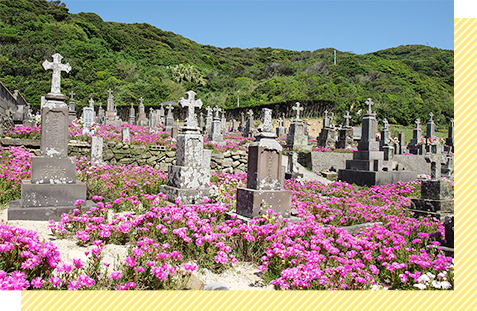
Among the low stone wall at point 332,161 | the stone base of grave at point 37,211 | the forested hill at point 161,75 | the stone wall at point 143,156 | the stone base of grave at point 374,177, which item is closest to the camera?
the stone base of grave at point 37,211

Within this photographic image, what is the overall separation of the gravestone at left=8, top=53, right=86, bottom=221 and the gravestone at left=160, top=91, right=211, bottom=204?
72.1 inches

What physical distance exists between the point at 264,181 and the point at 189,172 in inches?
75.6

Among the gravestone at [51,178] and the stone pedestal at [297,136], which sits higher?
the stone pedestal at [297,136]

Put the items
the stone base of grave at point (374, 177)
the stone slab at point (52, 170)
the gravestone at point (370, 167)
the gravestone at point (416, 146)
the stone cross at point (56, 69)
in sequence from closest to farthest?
the stone slab at point (52, 170), the stone cross at point (56, 69), the stone base of grave at point (374, 177), the gravestone at point (370, 167), the gravestone at point (416, 146)

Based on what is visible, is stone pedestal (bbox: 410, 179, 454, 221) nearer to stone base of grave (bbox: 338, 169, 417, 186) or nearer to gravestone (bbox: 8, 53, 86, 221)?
stone base of grave (bbox: 338, 169, 417, 186)

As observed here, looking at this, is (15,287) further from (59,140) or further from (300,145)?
(300,145)

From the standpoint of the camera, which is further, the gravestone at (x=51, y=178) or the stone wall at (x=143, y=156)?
the stone wall at (x=143, y=156)

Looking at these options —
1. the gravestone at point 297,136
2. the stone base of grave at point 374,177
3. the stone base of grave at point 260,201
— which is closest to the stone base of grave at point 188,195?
the stone base of grave at point 260,201

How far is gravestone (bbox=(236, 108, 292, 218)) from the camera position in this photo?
15.5ft

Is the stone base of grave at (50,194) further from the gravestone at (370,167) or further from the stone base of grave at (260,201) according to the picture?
the gravestone at (370,167)

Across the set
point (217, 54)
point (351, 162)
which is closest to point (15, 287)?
point (351, 162)

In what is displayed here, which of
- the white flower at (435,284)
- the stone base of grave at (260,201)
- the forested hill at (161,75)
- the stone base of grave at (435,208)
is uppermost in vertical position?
the forested hill at (161,75)

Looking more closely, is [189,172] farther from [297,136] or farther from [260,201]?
[297,136]

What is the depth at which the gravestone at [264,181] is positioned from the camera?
4.74 meters
